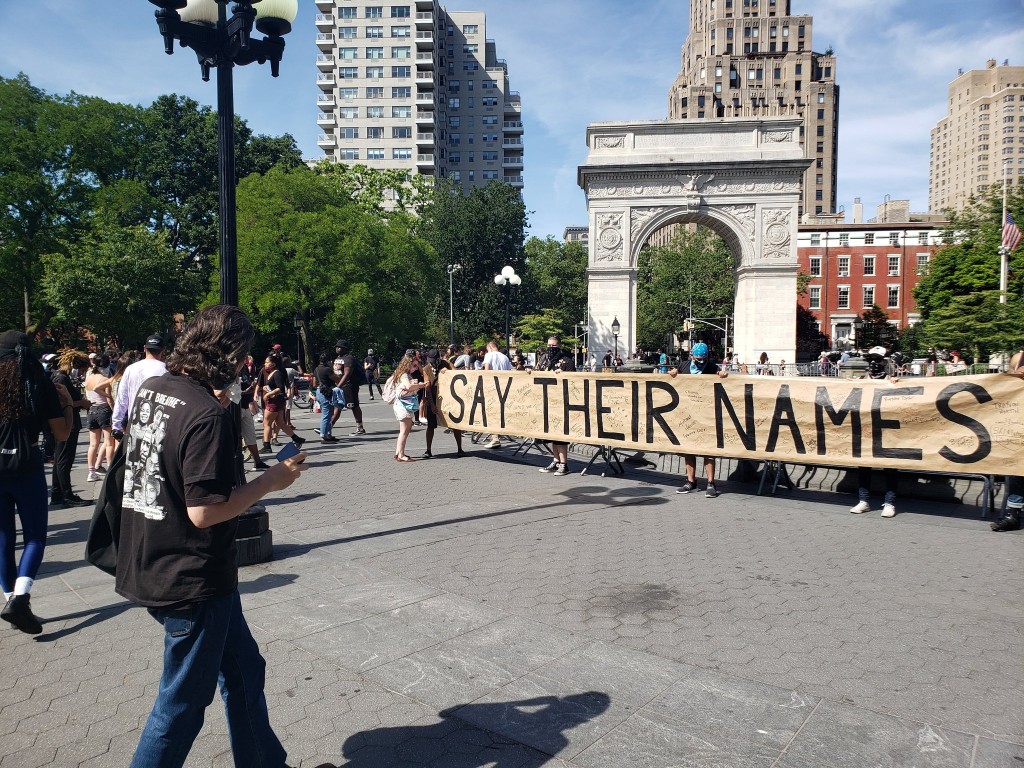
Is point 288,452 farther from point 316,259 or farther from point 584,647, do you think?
point 316,259

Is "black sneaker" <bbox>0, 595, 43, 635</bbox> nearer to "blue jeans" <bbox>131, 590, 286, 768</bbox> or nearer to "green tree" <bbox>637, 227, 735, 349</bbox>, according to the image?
"blue jeans" <bbox>131, 590, 286, 768</bbox>

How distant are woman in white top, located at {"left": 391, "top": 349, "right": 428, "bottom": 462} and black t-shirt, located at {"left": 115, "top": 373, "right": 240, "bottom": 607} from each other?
954cm

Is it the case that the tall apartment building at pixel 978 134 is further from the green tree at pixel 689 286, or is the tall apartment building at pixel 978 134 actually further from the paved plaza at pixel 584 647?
the paved plaza at pixel 584 647

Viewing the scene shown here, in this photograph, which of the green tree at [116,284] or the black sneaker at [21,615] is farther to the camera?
the green tree at [116,284]

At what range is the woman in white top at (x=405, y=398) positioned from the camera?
39.7 ft

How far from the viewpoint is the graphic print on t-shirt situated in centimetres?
238

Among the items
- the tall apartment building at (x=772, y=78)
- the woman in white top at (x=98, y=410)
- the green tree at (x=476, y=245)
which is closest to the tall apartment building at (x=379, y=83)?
the green tree at (x=476, y=245)

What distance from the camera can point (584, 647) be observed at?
169 inches

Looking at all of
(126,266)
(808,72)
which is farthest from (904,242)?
A: (126,266)

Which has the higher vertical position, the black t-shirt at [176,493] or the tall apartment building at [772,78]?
the tall apartment building at [772,78]

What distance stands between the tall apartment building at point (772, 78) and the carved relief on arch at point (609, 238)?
87316mm

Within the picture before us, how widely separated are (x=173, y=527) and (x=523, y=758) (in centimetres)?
191

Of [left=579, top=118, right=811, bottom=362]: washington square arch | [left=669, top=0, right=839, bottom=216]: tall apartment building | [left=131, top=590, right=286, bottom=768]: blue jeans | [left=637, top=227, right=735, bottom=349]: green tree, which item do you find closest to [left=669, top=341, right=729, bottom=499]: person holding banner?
[left=131, top=590, right=286, bottom=768]: blue jeans

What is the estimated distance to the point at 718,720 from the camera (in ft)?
11.3
